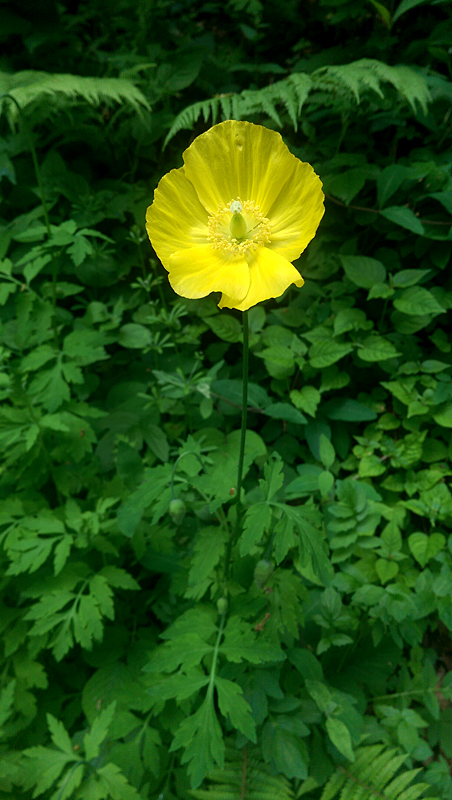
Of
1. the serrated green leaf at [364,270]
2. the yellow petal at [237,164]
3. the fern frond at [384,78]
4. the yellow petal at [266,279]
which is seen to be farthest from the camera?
the serrated green leaf at [364,270]

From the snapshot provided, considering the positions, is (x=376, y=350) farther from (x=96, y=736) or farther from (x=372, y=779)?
(x=96, y=736)

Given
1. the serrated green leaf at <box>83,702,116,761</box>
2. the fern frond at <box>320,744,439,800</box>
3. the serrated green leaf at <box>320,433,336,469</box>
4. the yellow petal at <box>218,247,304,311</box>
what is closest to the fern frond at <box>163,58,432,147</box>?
the yellow petal at <box>218,247,304,311</box>

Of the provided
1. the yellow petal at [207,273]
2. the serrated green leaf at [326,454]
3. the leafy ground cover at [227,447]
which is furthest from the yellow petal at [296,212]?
the serrated green leaf at [326,454]

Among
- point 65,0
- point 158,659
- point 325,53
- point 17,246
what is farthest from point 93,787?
point 65,0

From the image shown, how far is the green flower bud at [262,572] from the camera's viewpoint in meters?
1.30

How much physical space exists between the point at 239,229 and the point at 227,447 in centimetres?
105

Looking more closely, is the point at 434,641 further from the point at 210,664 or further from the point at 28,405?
the point at 28,405

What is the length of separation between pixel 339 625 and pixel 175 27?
3371 mm

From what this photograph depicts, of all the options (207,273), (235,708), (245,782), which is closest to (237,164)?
(207,273)

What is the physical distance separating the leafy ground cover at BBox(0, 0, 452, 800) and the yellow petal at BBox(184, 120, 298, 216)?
2.29ft

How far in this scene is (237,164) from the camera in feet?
3.58

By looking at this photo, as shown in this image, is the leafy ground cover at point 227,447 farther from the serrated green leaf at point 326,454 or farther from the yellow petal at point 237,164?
the yellow petal at point 237,164

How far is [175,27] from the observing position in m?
2.90

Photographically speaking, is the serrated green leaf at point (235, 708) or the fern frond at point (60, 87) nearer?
the serrated green leaf at point (235, 708)
